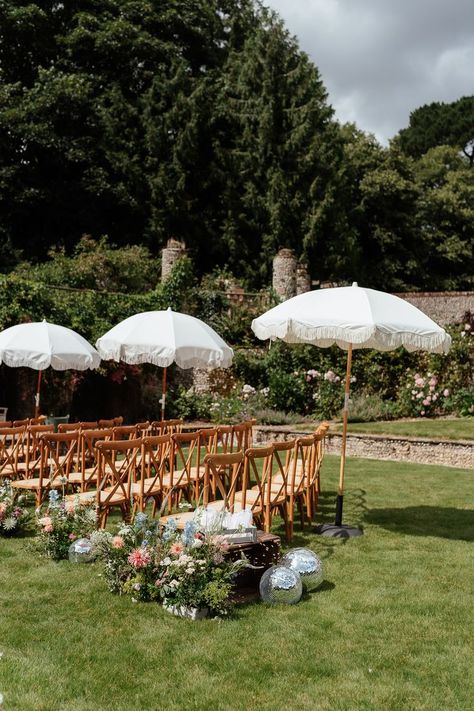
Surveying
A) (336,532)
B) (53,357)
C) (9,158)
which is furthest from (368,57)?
(9,158)

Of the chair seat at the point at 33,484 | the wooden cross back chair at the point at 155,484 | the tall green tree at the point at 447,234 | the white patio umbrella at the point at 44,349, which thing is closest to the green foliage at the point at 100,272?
the white patio umbrella at the point at 44,349

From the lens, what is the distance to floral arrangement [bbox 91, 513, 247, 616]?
455 centimetres

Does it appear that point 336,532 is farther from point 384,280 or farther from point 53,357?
point 384,280

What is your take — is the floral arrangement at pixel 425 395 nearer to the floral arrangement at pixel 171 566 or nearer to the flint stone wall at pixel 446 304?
the flint stone wall at pixel 446 304

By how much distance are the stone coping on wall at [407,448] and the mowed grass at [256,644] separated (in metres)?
6.09

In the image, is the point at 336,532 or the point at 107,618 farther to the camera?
the point at 336,532

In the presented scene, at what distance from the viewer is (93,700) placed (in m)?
3.43

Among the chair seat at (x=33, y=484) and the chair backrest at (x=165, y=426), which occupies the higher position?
the chair backrest at (x=165, y=426)

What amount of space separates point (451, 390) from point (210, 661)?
41.6 feet

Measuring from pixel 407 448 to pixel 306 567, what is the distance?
308 inches

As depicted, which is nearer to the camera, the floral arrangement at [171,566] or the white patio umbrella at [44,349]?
the floral arrangement at [171,566]

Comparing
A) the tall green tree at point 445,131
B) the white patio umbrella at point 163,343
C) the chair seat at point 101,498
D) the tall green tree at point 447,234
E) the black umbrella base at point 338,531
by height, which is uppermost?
the tall green tree at point 445,131

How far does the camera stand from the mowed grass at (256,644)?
3.51 meters

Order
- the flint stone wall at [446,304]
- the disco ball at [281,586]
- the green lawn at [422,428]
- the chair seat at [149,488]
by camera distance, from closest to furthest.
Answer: the disco ball at [281,586], the chair seat at [149,488], the green lawn at [422,428], the flint stone wall at [446,304]
